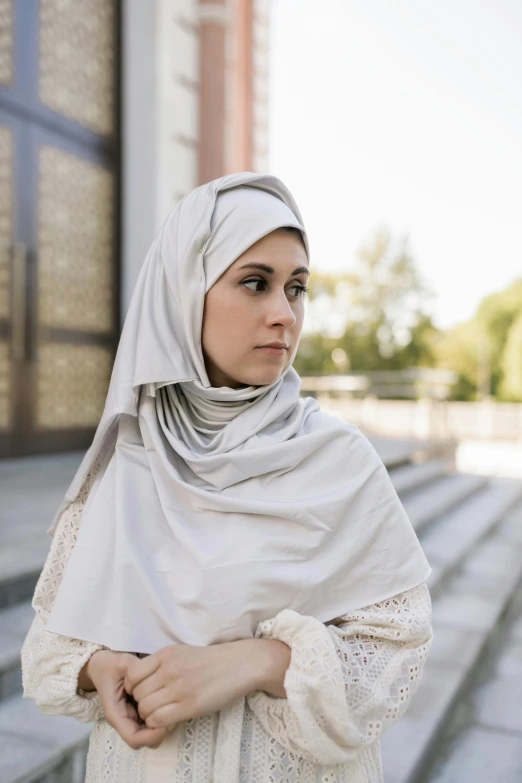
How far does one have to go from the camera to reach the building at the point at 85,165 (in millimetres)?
4285

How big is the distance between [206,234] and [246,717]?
0.75 m

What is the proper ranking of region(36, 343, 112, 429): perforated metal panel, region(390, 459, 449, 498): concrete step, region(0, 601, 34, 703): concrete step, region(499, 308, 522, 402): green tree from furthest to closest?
region(499, 308, 522, 402): green tree
region(390, 459, 449, 498): concrete step
region(36, 343, 112, 429): perforated metal panel
region(0, 601, 34, 703): concrete step

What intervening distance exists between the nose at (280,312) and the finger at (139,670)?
0.51 metres

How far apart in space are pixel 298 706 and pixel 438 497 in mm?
5109

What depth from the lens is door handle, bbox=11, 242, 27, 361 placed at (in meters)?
4.28

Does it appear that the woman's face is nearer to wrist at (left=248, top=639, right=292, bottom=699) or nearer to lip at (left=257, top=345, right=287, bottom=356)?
lip at (left=257, top=345, right=287, bottom=356)

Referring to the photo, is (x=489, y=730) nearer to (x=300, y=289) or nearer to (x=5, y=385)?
(x=300, y=289)

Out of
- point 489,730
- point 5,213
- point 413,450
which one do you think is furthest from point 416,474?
point 5,213

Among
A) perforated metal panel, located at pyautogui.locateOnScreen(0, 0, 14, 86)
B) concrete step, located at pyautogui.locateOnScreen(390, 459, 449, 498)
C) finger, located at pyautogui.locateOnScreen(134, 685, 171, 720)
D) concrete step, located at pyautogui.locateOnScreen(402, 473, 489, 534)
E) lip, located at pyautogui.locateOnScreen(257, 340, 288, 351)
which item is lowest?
concrete step, located at pyautogui.locateOnScreen(402, 473, 489, 534)

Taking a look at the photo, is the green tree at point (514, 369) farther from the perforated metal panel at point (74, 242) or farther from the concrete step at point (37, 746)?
the concrete step at point (37, 746)

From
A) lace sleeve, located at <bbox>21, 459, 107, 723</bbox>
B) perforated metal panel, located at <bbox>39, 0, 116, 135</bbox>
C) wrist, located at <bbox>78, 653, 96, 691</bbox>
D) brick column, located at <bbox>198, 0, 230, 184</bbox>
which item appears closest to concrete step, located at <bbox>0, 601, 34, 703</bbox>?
lace sleeve, located at <bbox>21, 459, 107, 723</bbox>

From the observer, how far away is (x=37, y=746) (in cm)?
176

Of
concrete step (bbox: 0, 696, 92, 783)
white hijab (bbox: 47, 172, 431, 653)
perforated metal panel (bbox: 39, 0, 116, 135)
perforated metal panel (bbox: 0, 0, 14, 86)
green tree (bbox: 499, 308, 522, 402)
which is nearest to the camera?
white hijab (bbox: 47, 172, 431, 653)

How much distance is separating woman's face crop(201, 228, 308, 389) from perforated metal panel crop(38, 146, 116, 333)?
376 cm
